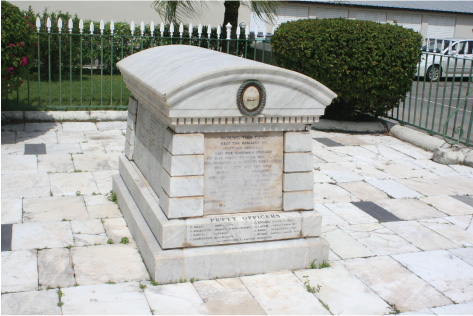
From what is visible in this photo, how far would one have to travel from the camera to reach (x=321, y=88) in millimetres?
4316

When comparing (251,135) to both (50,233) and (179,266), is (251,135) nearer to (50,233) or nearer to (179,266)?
(179,266)

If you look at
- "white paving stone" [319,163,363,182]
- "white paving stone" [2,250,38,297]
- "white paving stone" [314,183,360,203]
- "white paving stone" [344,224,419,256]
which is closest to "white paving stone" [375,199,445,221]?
"white paving stone" [314,183,360,203]

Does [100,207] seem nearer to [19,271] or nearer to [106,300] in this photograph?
[19,271]

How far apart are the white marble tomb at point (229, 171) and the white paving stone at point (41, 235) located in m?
0.72

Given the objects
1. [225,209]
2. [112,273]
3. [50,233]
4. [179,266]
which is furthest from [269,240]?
[50,233]

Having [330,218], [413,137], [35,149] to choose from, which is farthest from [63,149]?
[413,137]

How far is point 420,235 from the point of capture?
5.41 m

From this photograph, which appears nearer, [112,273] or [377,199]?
[112,273]

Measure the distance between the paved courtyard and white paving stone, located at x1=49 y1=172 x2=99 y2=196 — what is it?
0.01m

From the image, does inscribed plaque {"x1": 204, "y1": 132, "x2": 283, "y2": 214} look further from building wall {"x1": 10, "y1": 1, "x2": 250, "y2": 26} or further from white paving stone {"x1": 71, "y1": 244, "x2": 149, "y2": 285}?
building wall {"x1": 10, "y1": 1, "x2": 250, "y2": 26}

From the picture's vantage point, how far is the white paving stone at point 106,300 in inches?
148

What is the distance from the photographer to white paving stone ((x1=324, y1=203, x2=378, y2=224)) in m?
5.72

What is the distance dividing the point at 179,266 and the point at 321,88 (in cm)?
176

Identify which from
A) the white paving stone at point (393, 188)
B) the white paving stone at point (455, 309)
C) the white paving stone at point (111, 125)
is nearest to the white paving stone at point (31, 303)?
the white paving stone at point (455, 309)
